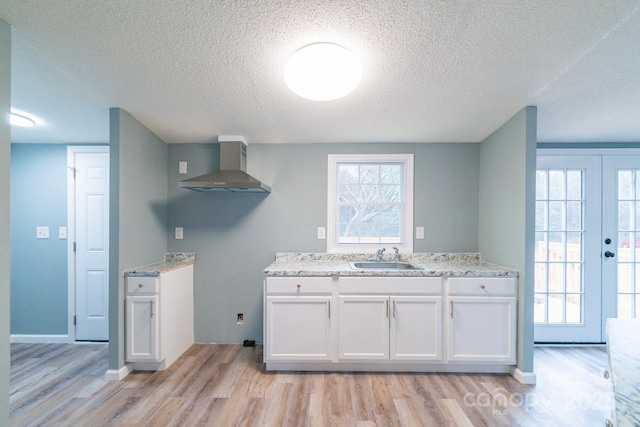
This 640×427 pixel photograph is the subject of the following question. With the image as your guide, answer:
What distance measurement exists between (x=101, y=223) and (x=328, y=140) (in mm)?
2608

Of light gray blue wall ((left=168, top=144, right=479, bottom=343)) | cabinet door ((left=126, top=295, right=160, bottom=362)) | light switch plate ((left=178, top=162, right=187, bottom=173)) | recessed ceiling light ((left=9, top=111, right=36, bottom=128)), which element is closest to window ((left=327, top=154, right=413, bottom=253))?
light gray blue wall ((left=168, top=144, right=479, bottom=343))

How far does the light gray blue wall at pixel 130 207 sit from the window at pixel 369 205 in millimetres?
1846

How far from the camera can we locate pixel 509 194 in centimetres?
233

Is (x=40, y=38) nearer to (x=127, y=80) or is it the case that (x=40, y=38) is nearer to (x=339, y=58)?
Result: (x=127, y=80)

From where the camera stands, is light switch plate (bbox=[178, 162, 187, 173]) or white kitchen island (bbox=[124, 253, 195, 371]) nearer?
white kitchen island (bbox=[124, 253, 195, 371])

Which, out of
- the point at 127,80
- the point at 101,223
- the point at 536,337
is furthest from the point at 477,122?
the point at 101,223

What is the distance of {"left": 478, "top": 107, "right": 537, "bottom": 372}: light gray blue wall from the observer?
2123mm

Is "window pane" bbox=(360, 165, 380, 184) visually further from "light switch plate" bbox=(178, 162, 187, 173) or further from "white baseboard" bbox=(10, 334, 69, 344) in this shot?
"white baseboard" bbox=(10, 334, 69, 344)

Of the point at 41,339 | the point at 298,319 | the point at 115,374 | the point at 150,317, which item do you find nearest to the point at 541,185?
the point at 298,319

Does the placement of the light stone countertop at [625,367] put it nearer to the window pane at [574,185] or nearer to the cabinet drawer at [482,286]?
the cabinet drawer at [482,286]

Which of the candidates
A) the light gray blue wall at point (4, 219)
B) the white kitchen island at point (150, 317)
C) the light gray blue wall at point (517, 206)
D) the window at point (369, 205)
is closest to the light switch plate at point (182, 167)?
the white kitchen island at point (150, 317)

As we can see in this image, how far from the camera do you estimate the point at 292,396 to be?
1956 millimetres

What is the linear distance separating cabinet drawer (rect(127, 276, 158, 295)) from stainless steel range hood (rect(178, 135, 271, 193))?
0.84 m

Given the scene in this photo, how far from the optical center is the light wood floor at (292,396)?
1729 mm
